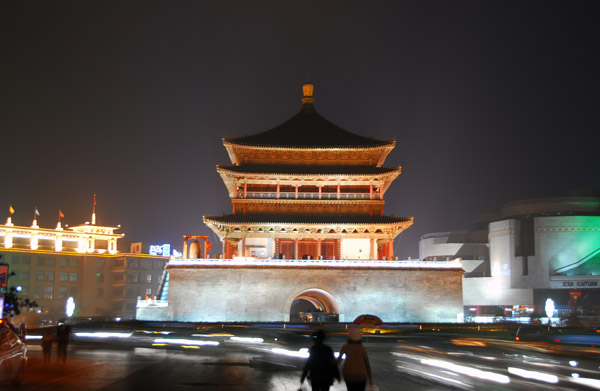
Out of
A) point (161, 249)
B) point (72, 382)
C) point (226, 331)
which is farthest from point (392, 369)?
point (161, 249)

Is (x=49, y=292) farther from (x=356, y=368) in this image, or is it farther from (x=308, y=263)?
(x=356, y=368)

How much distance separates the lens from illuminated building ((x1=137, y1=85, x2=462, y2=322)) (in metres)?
41.9

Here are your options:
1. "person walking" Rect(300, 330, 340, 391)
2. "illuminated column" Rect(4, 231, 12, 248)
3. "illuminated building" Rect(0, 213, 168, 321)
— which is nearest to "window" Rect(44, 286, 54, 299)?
"illuminated building" Rect(0, 213, 168, 321)

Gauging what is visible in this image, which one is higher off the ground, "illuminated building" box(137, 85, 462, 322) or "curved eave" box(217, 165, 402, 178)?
"curved eave" box(217, 165, 402, 178)

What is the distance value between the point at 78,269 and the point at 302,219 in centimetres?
5763

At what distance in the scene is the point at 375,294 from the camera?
42406mm

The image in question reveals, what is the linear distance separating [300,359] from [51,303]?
7514 cm

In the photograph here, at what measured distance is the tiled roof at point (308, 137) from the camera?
149 feet

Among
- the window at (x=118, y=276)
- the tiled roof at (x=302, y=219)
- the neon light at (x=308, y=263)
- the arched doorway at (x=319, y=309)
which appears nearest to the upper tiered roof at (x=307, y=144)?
the tiled roof at (x=302, y=219)

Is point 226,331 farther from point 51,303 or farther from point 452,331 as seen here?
point 51,303

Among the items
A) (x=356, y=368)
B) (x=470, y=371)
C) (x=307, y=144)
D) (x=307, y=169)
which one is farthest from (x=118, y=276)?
(x=356, y=368)

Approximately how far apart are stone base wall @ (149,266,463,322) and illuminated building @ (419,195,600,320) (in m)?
28.2

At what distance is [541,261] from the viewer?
74000 mm

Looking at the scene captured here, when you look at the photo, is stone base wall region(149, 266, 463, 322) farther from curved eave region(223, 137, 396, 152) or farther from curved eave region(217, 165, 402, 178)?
curved eave region(223, 137, 396, 152)
